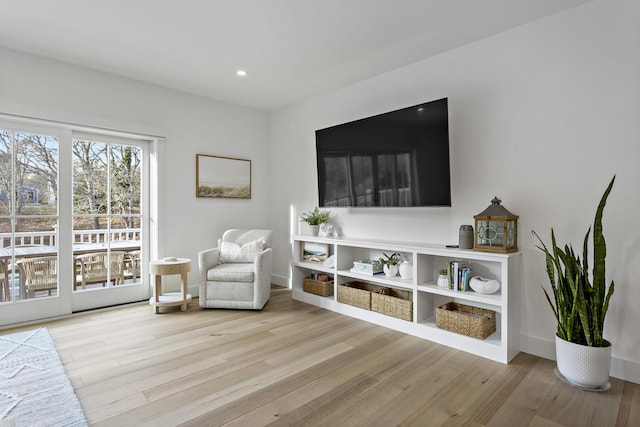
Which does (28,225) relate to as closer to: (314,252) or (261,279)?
(261,279)

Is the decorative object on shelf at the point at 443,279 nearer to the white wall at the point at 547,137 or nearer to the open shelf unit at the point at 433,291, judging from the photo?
the open shelf unit at the point at 433,291

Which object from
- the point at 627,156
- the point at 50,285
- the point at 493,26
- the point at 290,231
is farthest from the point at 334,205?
the point at 50,285

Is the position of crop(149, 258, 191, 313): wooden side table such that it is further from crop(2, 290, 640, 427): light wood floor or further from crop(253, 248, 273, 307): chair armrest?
crop(253, 248, 273, 307): chair armrest

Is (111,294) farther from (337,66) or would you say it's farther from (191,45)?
(337,66)

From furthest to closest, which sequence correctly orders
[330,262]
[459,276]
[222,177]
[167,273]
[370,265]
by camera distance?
[222,177] → [330,262] → [167,273] → [370,265] → [459,276]

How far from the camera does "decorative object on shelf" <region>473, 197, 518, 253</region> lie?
2.43 meters

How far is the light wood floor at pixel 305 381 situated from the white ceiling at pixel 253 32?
2.37 metres

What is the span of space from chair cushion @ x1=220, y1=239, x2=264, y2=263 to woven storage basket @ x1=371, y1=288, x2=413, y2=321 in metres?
1.39

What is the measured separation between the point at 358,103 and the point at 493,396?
9.42 ft

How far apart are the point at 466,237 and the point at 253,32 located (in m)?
2.26

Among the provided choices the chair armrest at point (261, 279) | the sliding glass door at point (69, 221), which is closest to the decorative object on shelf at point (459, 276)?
the chair armrest at point (261, 279)

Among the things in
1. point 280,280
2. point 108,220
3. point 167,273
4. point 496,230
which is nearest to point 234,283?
point 167,273

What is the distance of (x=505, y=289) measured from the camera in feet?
7.69

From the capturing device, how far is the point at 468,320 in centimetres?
255
